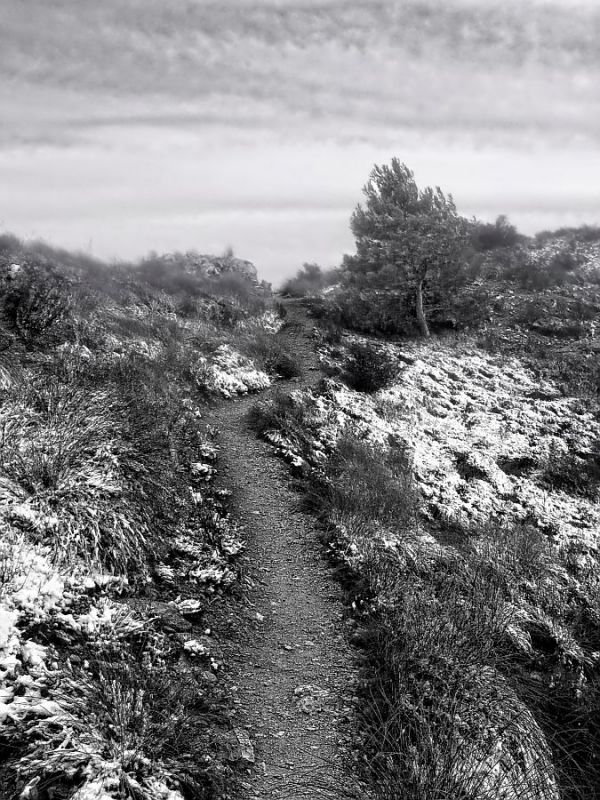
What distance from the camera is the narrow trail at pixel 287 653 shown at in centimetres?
397

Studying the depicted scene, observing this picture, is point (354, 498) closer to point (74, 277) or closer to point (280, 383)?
point (280, 383)

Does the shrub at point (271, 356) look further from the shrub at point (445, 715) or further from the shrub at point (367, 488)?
the shrub at point (445, 715)

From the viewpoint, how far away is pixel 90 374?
8.41 meters

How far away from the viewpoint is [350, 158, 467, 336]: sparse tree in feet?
73.3

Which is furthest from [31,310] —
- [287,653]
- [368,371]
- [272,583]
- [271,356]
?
[368,371]

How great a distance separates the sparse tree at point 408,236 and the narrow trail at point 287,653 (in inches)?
681

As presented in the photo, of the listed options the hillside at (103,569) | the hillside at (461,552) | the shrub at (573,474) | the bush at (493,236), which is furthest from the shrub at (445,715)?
the bush at (493,236)

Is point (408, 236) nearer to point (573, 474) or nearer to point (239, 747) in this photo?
point (573, 474)

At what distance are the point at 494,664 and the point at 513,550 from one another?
322 cm

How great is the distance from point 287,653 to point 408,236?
821 inches

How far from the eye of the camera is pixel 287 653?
17.3 ft

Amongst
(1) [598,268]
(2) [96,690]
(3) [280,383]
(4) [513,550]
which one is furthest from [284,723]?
(1) [598,268]

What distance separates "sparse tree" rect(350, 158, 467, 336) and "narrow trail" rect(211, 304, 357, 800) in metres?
17.3

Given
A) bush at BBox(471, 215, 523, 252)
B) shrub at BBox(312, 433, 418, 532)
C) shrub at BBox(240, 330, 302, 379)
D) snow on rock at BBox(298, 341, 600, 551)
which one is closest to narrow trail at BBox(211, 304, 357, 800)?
shrub at BBox(312, 433, 418, 532)
